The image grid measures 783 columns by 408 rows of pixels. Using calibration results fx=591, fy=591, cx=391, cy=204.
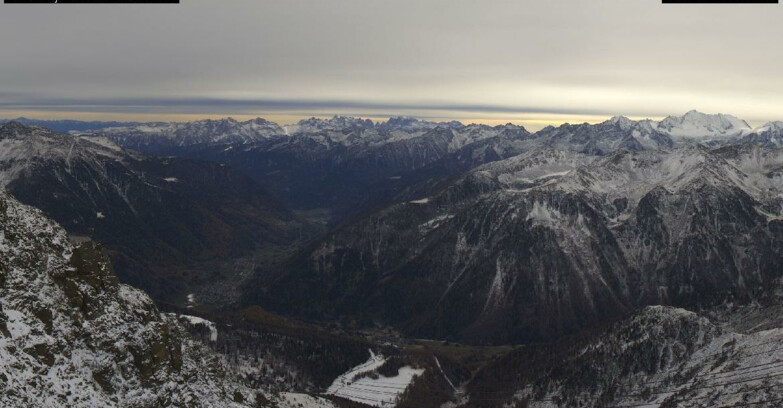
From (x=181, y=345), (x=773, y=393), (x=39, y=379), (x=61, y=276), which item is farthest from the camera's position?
(x=773, y=393)

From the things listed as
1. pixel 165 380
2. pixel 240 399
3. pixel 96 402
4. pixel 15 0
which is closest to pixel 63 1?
pixel 15 0

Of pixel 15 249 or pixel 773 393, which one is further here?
pixel 773 393

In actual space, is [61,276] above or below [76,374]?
above

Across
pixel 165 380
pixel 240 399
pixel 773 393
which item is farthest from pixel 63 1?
pixel 773 393

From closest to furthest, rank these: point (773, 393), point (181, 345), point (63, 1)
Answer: point (63, 1) < point (181, 345) < point (773, 393)

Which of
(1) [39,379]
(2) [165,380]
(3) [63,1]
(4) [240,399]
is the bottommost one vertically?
(4) [240,399]

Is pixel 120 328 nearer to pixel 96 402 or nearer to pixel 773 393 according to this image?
pixel 96 402
